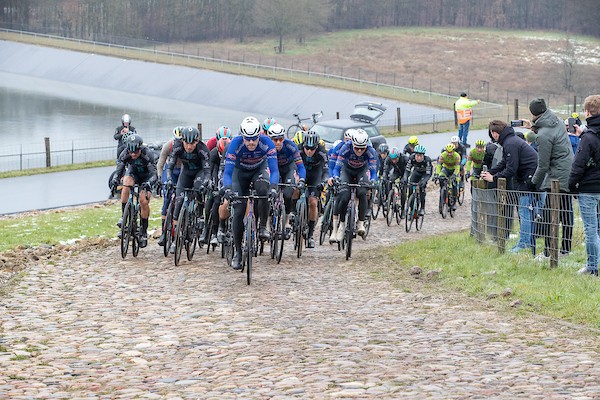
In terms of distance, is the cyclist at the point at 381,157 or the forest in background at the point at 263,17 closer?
the cyclist at the point at 381,157

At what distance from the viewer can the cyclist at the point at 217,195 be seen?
52.3 feet

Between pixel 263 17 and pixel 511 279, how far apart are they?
9002 centimetres

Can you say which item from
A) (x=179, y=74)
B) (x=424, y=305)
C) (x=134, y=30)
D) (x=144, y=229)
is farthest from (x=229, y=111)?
(x=424, y=305)

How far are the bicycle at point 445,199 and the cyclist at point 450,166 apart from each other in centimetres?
9

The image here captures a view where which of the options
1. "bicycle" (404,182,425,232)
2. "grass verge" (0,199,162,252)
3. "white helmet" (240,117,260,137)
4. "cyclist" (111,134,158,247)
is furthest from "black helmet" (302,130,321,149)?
"bicycle" (404,182,425,232)

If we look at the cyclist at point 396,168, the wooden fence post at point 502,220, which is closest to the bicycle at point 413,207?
the cyclist at point 396,168

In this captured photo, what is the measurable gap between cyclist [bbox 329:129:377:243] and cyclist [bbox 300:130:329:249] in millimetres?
221

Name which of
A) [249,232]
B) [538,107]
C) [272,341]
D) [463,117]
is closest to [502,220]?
[538,107]

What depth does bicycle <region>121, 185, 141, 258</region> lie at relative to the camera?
16.3 m

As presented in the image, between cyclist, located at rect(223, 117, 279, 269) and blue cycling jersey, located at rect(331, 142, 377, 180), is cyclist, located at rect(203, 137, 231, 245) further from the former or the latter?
blue cycling jersey, located at rect(331, 142, 377, 180)

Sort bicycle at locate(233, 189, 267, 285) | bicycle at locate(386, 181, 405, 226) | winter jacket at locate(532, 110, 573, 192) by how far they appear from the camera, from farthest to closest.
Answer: bicycle at locate(386, 181, 405, 226) → winter jacket at locate(532, 110, 573, 192) → bicycle at locate(233, 189, 267, 285)

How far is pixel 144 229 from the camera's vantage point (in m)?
16.9

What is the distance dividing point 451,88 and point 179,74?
65.4 ft

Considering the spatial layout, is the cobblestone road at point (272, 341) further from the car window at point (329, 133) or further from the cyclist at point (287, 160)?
the car window at point (329, 133)
